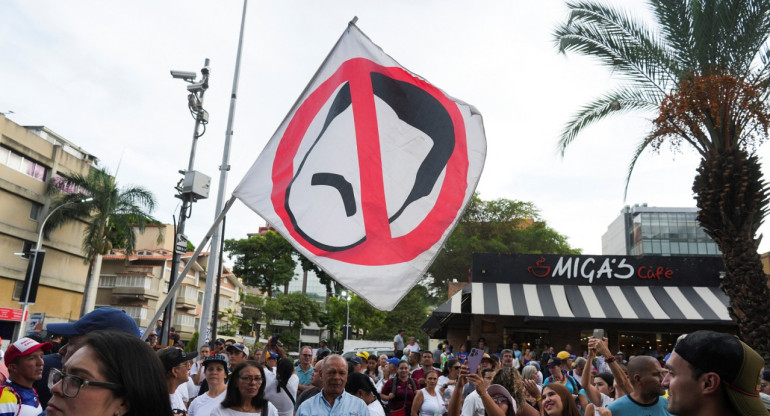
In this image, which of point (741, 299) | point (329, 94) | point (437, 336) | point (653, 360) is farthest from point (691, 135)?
point (437, 336)

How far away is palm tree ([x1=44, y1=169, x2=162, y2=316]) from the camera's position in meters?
35.0

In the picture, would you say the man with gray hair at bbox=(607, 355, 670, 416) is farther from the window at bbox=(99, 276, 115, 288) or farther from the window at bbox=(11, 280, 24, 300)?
the window at bbox=(99, 276, 115, 288)

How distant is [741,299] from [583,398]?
6.46 metres

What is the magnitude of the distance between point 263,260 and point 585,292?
130 feet

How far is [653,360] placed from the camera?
4355mm

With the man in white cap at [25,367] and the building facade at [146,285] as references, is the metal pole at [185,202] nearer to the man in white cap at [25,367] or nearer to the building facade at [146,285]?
the man in white cap at [25,367]

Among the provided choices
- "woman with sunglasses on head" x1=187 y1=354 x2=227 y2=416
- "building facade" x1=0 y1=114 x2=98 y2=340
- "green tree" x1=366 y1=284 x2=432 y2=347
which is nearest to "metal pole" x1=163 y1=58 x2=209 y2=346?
"woman with sunglasses on head" x1=187 y1=354 x2=227 y2=416

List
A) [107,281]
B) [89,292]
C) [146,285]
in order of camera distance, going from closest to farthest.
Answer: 1. [89,292]
2. [146,285]
3. [107,281]

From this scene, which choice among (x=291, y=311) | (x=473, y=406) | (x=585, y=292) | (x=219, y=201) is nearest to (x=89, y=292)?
(x=291, y=311)

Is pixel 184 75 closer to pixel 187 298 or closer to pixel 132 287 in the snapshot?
pixel 132 287

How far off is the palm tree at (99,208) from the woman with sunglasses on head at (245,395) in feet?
110

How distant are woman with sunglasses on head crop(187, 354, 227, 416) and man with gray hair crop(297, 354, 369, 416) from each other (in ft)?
2.76

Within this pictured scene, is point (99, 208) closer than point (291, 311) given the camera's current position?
Yes

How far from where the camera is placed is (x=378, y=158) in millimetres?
4910
